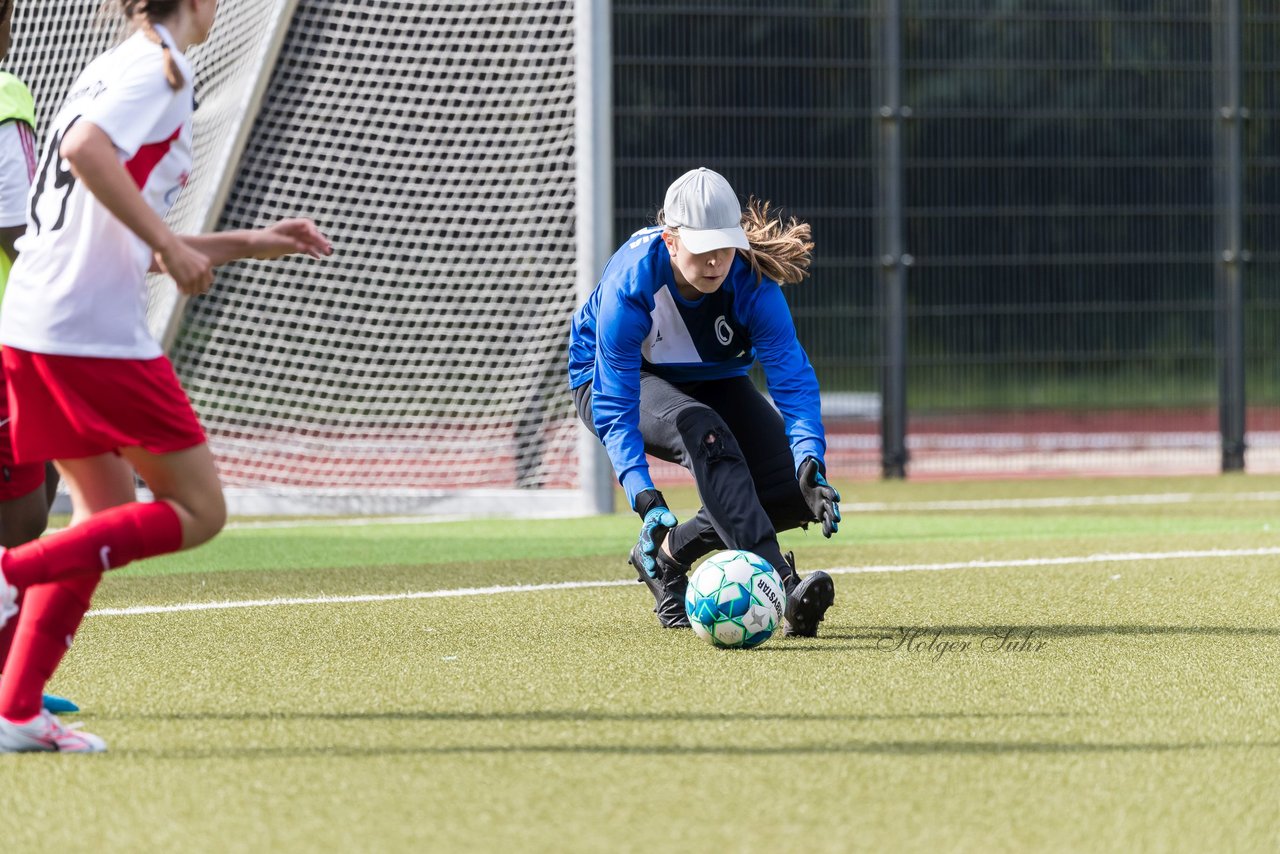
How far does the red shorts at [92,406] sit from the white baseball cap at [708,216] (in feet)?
6.19

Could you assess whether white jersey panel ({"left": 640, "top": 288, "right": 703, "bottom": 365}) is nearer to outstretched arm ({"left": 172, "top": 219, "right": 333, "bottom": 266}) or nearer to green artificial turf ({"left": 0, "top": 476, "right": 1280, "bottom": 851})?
green artificial turf ({"left": 0, "top": 476, "right": 1280, "bottom": 851})

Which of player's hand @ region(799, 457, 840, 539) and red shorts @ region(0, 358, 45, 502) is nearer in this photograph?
red shorts @ region(0, 358, 45, 502)

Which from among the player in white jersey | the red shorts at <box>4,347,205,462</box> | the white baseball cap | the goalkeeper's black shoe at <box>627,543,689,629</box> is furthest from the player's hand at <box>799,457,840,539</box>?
the red shorts at <box>4,347,205,462</box>

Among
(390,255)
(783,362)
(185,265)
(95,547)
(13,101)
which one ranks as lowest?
(95,547)

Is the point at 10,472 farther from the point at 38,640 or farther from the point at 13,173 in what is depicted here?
the point at 38,640

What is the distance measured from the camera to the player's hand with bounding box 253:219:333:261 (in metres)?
3.63

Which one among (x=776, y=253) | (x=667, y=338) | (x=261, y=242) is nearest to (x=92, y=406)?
(x=261, y=242)

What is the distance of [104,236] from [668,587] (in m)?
2.53

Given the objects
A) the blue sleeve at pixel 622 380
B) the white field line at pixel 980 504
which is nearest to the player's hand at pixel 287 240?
the blue sleeve at pixel 622 380

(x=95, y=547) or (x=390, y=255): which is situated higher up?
(x=390, y=255)

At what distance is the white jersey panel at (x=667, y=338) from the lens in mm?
5539

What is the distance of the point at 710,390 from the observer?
5.82m

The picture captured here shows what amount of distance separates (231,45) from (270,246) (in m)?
7.45

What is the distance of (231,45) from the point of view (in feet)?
34.9
